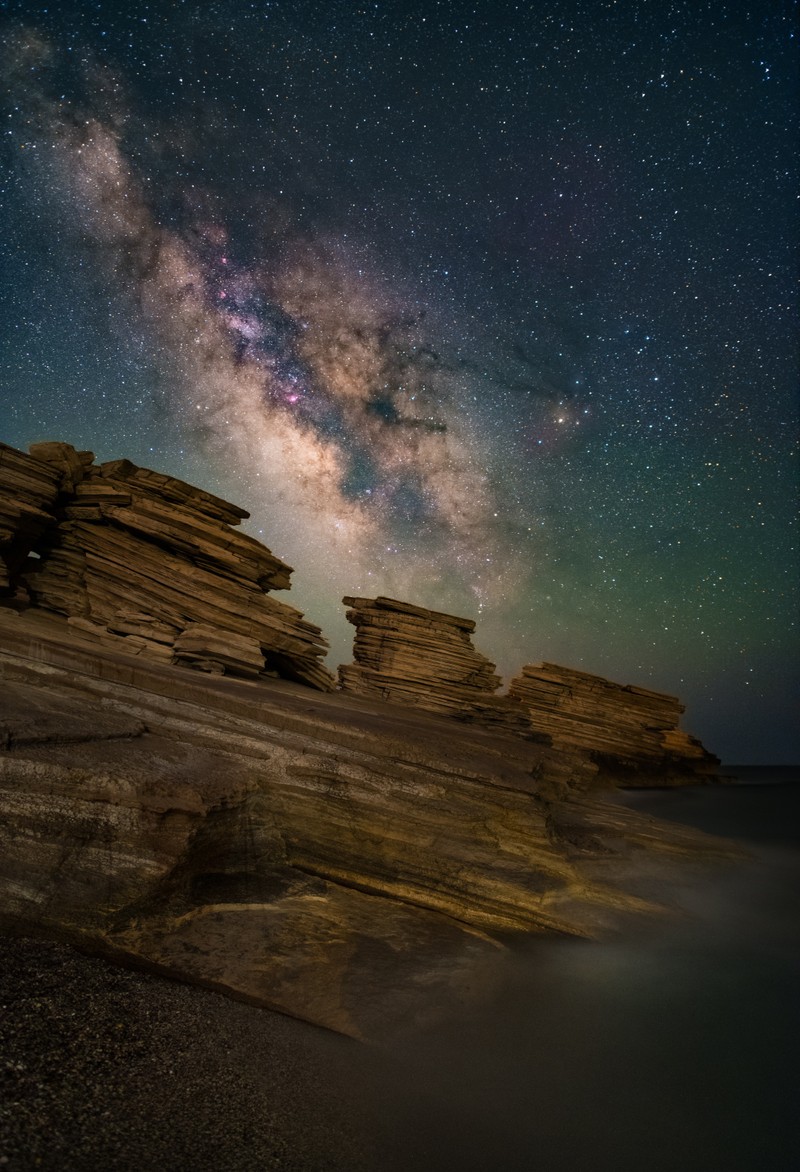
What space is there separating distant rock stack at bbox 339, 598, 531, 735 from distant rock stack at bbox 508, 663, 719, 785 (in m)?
9.46

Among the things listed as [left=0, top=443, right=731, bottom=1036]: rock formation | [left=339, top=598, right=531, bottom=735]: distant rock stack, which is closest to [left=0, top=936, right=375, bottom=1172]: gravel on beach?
[left=0, top=443, right=731, bottom=1036]: rock formation

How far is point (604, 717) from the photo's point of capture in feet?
106

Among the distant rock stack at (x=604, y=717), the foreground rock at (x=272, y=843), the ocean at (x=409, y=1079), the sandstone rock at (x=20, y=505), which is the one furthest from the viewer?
the distant rock stack at (x=604, y=717)

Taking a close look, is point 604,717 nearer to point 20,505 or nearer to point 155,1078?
point 20,505

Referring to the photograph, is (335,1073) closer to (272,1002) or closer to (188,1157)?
(272,1002)

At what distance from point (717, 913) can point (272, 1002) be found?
781cm

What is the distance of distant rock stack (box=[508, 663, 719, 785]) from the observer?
105 ft

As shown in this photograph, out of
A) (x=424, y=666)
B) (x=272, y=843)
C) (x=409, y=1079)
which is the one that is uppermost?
(x=424, y=666)

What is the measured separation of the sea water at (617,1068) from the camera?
3.46 m

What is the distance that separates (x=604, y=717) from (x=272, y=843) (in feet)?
96.4

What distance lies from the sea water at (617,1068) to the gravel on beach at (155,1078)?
0.46 m

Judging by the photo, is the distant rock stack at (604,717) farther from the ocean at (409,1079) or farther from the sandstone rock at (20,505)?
the sandstone rock at (20,505)

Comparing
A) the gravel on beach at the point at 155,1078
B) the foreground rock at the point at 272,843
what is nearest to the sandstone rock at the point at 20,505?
the foreground rock at the point at 272,843

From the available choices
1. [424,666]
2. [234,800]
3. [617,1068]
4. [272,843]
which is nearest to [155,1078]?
[234,800]
